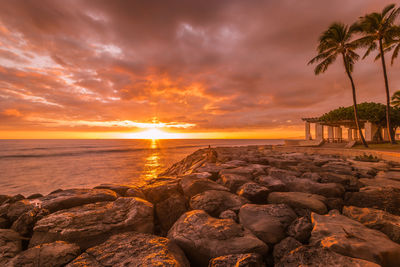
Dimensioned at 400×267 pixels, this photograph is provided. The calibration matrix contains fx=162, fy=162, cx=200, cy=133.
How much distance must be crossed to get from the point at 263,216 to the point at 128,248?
241 cm

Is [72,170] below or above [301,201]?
below

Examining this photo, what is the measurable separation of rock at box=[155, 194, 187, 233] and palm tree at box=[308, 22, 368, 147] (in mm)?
21812

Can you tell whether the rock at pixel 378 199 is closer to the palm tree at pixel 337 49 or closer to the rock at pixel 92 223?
the rock at pixel 92 223

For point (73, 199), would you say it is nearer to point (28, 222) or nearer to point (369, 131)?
point (28, 222)

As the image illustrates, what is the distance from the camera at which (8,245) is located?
2.61 meters

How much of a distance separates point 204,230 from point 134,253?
1.10 m

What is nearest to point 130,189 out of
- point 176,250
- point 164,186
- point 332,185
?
point 164,186

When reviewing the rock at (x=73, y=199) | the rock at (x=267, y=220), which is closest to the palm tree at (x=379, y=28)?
the rock at (x=267, y=220)

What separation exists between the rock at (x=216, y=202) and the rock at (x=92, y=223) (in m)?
1.10

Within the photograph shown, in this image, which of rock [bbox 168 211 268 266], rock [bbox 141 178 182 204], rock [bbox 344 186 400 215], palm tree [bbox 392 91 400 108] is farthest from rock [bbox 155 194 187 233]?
palm tree [bbox 392 91 400 108]

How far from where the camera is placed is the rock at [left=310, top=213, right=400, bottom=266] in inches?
83.4

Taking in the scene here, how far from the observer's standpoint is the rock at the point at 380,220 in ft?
8.83

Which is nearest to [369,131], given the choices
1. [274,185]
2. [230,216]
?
[274,185]

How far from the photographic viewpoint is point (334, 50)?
696 inches
